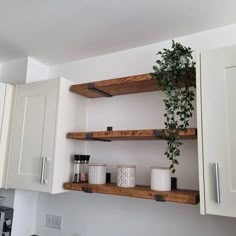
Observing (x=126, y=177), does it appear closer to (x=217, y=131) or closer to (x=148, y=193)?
(x=148, y=193)

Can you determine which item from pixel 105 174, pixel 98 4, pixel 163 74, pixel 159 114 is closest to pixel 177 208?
pixel 105 174

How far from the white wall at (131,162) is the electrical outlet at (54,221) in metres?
0.03

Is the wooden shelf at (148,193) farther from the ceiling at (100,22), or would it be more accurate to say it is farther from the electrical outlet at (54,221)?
the ceiling at (100,22)

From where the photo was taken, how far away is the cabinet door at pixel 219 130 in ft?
3.37

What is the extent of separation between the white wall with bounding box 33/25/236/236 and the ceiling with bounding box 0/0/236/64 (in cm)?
11

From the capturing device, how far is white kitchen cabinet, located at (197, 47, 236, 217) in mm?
1029

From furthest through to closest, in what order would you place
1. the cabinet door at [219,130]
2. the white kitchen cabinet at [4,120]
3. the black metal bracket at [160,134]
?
the white kitchen cabinet at [4,120], the black metal bracket at [160,134], the cabinet door at [219,130]

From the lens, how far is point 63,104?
1.64 metres

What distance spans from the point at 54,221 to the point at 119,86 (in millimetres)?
1184

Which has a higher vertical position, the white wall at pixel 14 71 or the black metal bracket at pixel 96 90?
the white wall at pixel 14 71

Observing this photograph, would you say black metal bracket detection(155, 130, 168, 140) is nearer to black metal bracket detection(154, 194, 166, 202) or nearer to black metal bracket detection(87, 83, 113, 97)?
black metal bracket detection(154, 194, 166, 202)

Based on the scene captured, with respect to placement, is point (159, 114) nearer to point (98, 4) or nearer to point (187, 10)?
point (187, 10)

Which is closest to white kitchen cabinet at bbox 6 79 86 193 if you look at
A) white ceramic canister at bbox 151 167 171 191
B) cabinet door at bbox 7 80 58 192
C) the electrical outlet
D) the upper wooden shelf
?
cabinet door at bbox 7 80 58 192

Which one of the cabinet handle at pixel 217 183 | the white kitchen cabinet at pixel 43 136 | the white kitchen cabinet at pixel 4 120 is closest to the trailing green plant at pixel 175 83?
the cabinet handle at pixel 217 183
